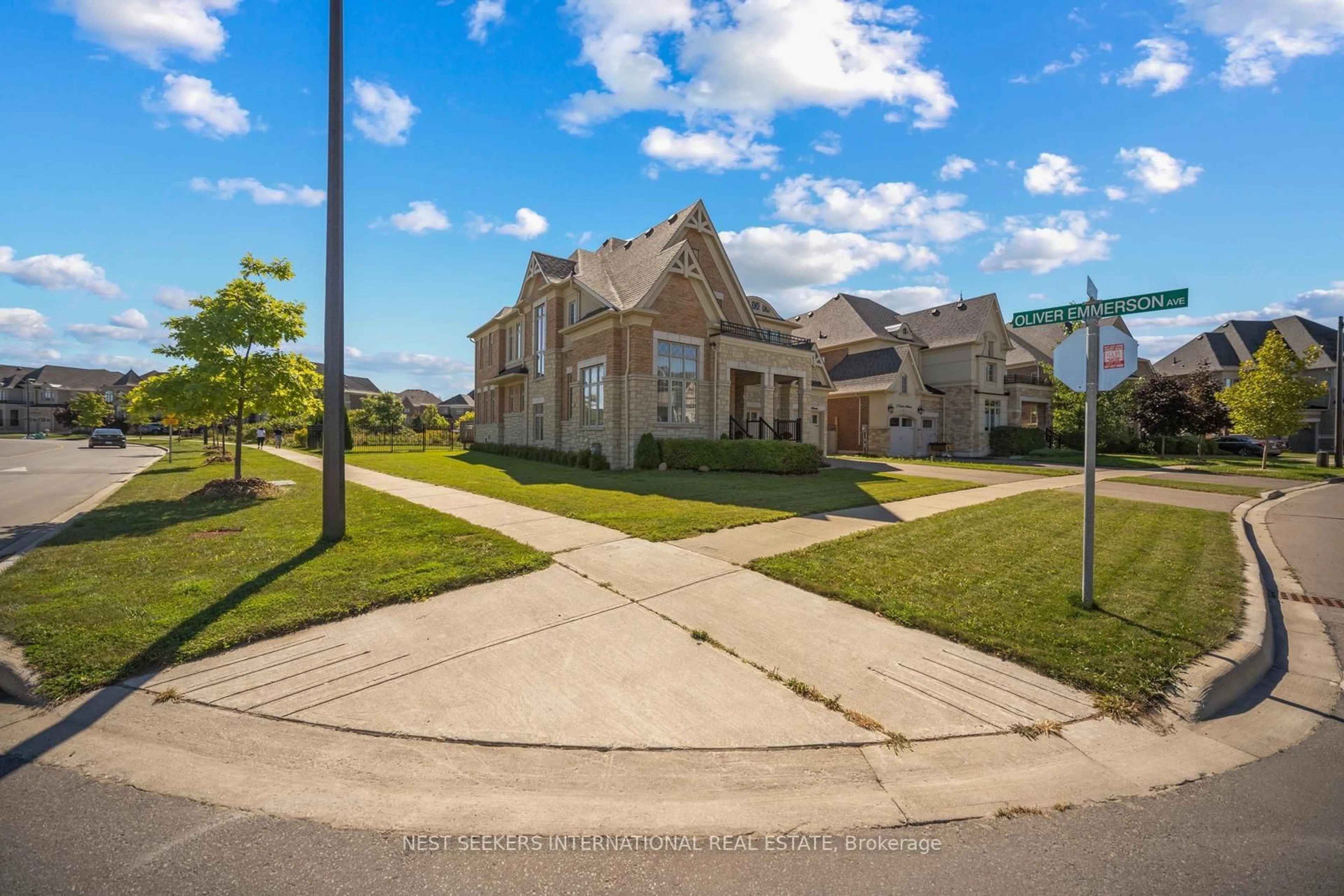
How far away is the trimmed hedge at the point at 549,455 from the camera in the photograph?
19422mm

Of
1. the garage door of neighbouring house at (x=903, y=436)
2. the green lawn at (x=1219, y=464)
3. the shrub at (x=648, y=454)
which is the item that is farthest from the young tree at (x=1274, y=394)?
the shrub at (x=648, y=454)

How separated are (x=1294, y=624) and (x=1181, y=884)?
5349mm

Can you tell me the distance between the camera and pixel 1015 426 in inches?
1407

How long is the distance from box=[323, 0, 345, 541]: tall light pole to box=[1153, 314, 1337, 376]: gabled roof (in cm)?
5958

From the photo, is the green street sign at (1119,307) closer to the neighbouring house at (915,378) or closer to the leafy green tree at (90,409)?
the neighbouring house at (915,378)

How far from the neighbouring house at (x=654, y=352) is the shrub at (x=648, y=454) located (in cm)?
53

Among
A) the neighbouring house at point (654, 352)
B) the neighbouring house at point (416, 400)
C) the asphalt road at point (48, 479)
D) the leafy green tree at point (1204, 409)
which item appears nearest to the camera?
the asphalt road at point (48, 479)

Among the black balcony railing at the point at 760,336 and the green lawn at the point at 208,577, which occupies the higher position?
the black balcony railing at the point at 760,336

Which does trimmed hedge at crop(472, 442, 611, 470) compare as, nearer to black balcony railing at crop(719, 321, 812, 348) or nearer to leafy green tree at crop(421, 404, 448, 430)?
black balcony railing at crop(719, 321, 812, 348)

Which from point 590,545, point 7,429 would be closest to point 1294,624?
point 590,545

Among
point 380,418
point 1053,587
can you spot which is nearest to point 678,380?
point 1053,587

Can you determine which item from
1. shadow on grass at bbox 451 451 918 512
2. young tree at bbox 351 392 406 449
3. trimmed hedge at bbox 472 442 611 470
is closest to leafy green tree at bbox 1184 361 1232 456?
shadow on grass at bbox 451 451 918 512

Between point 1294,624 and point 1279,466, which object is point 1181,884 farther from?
point 1279,466

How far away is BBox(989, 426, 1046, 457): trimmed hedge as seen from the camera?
35.0 metres
